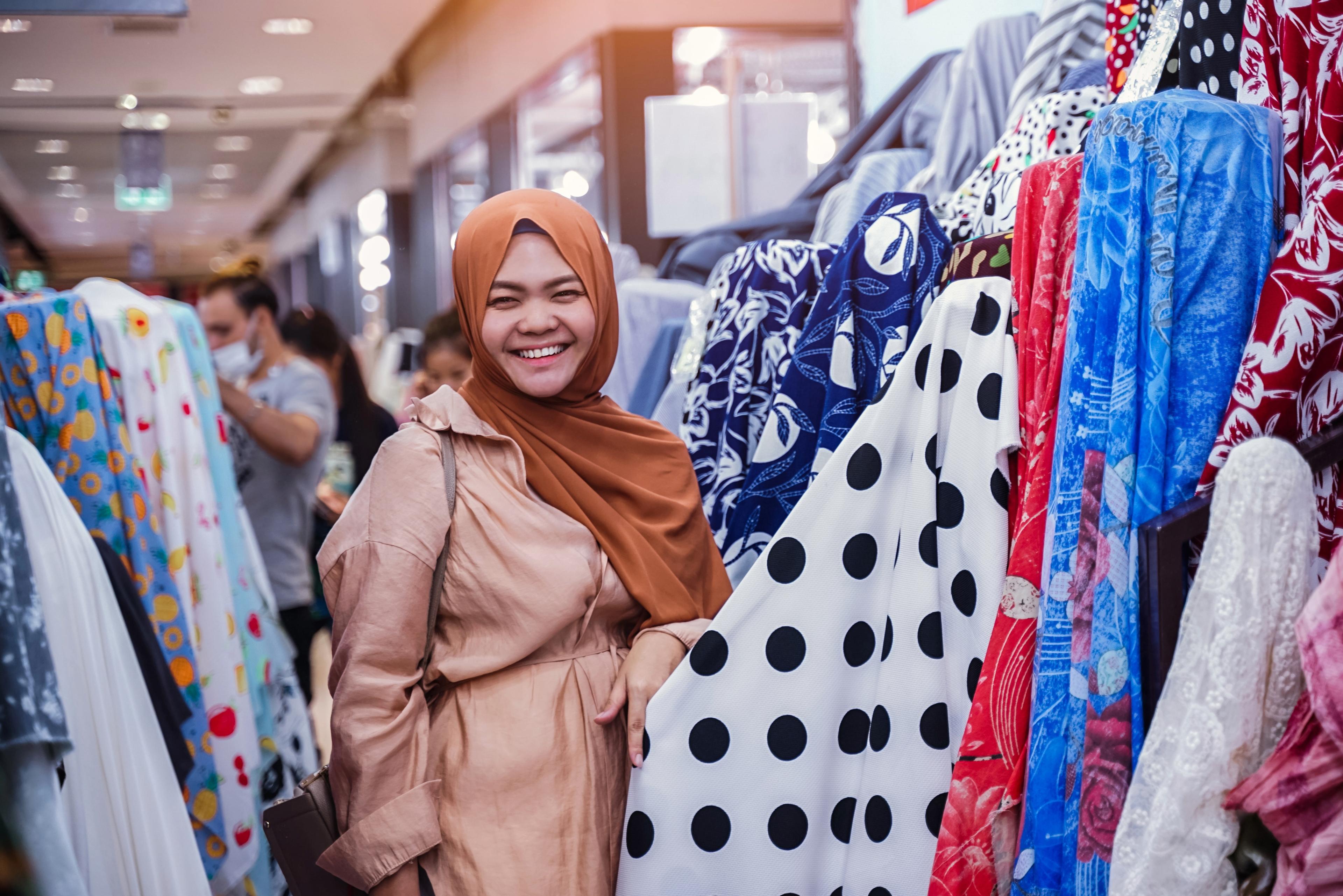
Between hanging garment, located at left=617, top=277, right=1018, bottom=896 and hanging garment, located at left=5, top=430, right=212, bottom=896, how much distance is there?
0.88 meters

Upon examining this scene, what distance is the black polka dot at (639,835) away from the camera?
133 cm

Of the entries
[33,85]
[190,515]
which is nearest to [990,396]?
[190,515]

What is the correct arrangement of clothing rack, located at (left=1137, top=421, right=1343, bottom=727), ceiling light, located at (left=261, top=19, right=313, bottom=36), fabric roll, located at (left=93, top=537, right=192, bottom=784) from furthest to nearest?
ceiling light, located at (left=261, top=19, right=313, bottom=36)
fabric roll, located at (left=93, top=537, right=192, bottom=784)
clothing rack, located at (left=1137, top=421, right=1343, bottom=727)

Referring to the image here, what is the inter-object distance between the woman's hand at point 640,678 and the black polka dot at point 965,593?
359 millimetres

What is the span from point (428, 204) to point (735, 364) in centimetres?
922

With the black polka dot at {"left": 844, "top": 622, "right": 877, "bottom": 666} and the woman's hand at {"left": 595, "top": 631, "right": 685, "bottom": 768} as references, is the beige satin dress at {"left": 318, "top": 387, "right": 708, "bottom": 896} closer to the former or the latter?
the woman's hand at {"left": 595, "top": 631, "right": 685, "bottom": 768}

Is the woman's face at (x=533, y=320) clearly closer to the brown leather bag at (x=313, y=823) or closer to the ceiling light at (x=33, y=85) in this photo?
the brown leather bag at (x=313, y=823)

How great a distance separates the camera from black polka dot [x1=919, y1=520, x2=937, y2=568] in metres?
1.33

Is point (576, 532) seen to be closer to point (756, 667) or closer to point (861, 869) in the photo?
point (756, 667)

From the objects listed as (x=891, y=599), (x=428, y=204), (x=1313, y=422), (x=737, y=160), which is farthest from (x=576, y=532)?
(x=428, y=204)

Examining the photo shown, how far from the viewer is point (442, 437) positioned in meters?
1.44

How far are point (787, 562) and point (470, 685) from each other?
1.39 feet

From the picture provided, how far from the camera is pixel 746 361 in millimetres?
2092

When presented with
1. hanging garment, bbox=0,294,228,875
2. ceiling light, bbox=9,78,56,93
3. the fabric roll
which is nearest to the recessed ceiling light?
ceiling light, bbox=9,78,56,93
